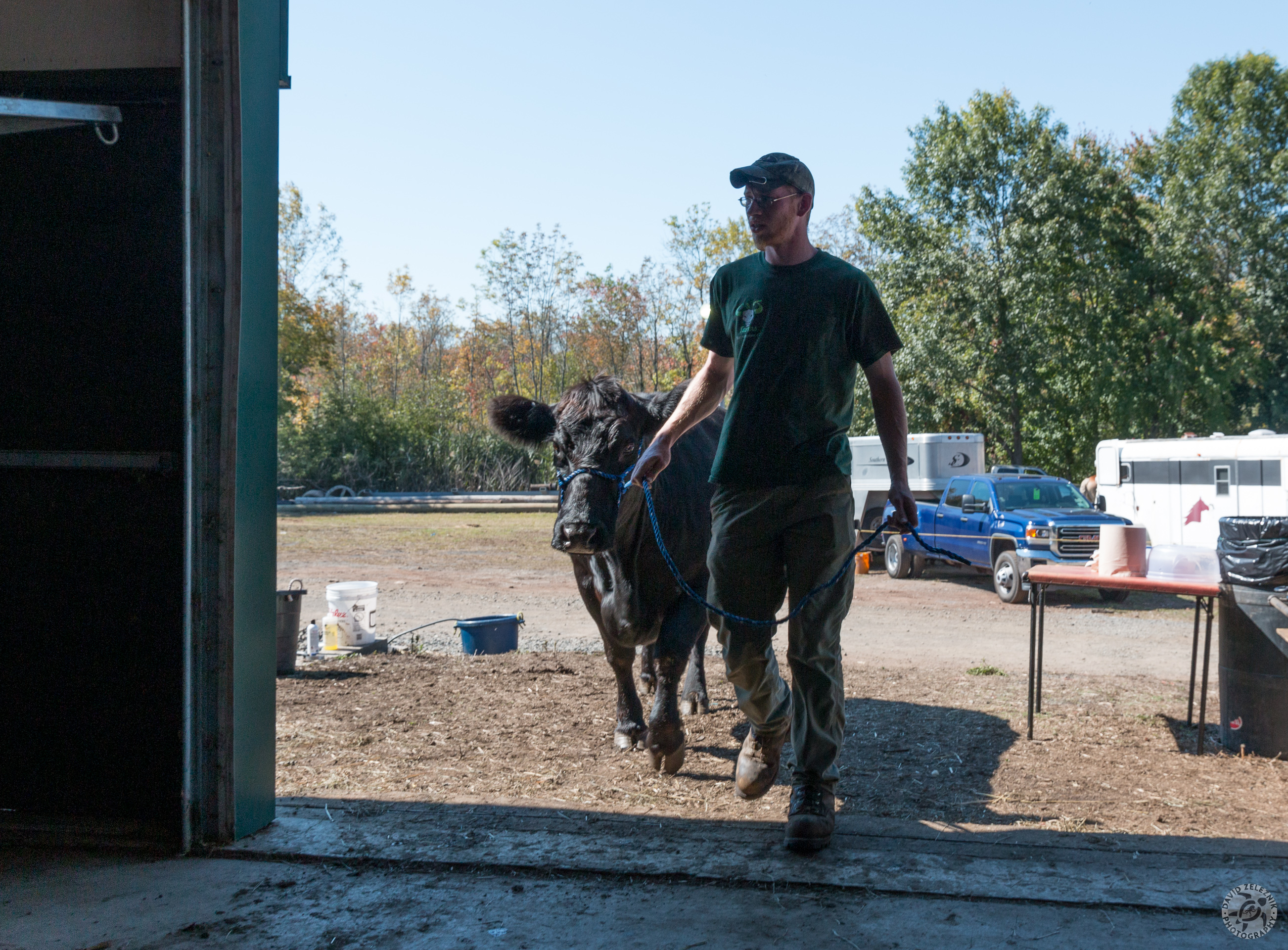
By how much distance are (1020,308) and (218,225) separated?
29.8 metres

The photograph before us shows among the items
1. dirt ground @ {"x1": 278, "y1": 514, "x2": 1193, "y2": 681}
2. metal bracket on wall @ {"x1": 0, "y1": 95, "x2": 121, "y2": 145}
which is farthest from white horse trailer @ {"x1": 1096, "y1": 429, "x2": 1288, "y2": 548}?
metal bracket on wall @ {"x1": 0, "y1": 95, "x2": 121, "y2": 145}

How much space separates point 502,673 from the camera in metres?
7.34

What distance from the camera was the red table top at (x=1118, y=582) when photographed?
530 centimetres

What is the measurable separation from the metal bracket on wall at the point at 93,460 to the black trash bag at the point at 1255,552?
505cm

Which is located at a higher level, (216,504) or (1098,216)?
(1098,216)

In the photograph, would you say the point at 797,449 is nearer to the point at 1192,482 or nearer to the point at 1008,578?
the point at 1008,578

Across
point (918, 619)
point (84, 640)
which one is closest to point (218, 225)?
point (84, 640)

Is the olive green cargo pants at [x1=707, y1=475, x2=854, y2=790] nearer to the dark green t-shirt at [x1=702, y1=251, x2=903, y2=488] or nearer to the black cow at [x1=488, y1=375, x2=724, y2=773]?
the dark green t-shirt at [x1=702, y1=251, x2=903, y2=488]

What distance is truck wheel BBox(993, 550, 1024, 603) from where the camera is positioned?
47.1 feet

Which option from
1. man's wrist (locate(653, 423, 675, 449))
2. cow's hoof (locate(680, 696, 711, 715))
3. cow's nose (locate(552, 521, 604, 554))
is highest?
man's wrist (locate(653, 423, 675, 449))

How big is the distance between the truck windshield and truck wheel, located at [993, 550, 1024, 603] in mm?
838

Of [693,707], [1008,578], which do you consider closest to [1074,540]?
[1008,578]

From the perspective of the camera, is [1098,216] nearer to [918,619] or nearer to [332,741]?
[918,619]

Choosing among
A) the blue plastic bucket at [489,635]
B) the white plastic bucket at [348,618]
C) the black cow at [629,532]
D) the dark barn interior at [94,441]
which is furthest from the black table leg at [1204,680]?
the white plastic bucket at [348,618]
